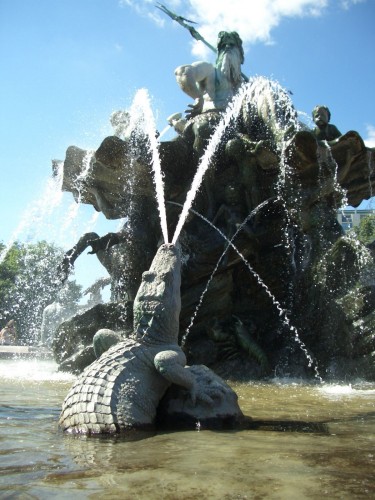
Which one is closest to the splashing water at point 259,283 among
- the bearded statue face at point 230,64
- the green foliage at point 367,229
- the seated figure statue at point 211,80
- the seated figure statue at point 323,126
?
the seated figure statue at point 323,126

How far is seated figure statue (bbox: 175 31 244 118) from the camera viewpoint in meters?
12.0

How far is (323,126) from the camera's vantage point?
398 inches

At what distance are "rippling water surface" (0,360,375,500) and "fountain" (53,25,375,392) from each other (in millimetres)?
4073

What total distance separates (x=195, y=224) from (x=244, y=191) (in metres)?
1.08

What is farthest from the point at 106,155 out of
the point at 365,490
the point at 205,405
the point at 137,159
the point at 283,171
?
the point at 365,490

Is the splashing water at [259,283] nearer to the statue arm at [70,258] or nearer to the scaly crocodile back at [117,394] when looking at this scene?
the statue arm at [70,258]

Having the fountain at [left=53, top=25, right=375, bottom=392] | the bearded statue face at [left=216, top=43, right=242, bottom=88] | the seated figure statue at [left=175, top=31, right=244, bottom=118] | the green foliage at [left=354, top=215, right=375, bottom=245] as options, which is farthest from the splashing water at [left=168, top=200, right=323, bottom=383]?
the green foliage at [left=354, top=215, right=375, bottom=245]

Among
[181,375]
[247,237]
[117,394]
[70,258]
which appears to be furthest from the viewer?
[70,258]

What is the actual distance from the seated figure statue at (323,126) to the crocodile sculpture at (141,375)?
644cm

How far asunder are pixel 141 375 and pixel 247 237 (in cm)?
579

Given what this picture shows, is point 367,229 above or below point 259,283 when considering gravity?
above

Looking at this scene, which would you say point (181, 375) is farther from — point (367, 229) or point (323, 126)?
point (367, 229)

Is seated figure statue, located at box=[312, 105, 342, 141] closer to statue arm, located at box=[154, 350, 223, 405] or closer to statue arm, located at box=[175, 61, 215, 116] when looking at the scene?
statue arm, located at box=[175, 61, 215, 116]

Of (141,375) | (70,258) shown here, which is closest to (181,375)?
(141,375)
